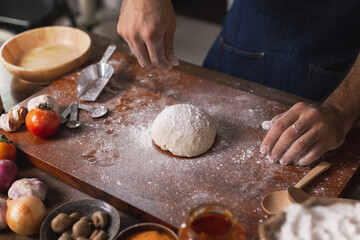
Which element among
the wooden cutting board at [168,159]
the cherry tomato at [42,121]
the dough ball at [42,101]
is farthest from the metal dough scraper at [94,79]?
the cherry tomato at [42,121]

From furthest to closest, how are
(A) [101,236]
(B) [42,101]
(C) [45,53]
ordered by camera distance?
1. (C) [45,53]
2. (B) [42,101]
3. (A) [101,236]

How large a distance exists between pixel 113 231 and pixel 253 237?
397mm

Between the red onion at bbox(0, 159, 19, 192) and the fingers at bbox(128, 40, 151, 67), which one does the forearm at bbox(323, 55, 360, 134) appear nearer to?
the fingers at bbox(128, 40, 151, 67)

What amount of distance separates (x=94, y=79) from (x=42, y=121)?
43 centimetres

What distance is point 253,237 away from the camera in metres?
1.14

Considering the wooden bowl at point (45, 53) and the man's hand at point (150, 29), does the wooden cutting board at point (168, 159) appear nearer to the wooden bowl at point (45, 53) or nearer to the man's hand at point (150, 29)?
the wooden bowl at point (45, 53)

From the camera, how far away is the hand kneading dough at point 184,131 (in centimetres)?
142

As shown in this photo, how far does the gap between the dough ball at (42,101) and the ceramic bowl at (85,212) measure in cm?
51

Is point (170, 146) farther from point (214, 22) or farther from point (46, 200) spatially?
point (214, 22)

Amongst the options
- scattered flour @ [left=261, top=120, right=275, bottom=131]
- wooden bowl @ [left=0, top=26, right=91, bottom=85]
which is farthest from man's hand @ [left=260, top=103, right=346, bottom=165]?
wooden bowl @ [left=0, top=26, right=91, bottom=85]

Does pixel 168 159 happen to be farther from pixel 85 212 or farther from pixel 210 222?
pixel 210 222

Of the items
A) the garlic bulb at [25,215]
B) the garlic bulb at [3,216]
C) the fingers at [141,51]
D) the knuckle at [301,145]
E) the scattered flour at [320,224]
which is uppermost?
the scattered flour at [320,224]

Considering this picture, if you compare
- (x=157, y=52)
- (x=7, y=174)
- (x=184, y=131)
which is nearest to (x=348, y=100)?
(x=184, y=131)

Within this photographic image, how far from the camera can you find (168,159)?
1.43 m
